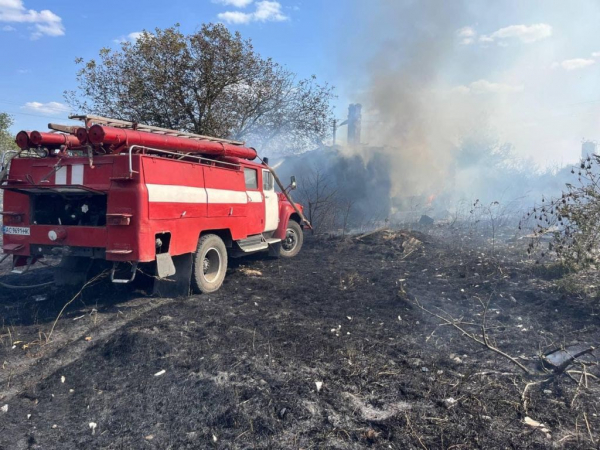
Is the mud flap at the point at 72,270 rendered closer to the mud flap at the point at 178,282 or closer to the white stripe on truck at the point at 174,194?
the mud flap at the point at 178,282

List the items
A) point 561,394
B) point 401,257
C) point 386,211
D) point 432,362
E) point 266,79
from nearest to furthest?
point 561,394
point 432,362
point 401,257
point 266,79
point 386,211

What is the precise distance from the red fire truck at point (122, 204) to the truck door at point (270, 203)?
4.81ft

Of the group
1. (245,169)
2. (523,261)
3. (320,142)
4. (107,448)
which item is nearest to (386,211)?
(320,142)

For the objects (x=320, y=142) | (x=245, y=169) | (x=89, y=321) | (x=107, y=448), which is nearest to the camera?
(x=107, y=448)

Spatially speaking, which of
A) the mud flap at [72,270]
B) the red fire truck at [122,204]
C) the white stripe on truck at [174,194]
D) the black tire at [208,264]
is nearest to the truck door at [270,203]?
the red fire truck at [122,204]

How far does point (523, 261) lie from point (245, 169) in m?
6.13

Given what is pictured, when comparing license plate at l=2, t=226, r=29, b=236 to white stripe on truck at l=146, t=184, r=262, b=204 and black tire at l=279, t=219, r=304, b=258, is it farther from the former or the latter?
black tire at l=279, t=219, r=304, b=258

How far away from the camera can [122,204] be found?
5.29 m

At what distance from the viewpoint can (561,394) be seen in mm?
3520

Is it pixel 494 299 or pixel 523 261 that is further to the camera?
pixel 523 261

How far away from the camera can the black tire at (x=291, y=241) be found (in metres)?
9.95

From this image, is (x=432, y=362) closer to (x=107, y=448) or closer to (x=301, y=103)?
(x=107, y=448)

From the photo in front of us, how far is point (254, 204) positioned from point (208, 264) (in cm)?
163

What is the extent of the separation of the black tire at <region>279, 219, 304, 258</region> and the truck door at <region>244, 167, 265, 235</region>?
1599 mm
